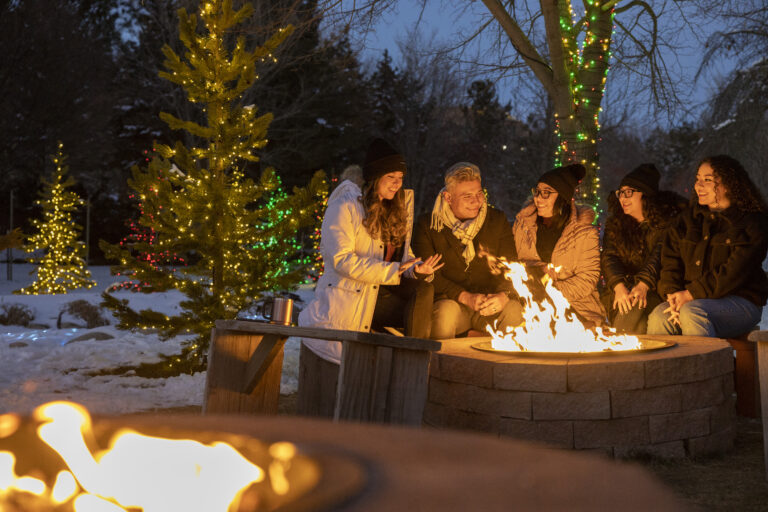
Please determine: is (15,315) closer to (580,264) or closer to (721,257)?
(580,264)

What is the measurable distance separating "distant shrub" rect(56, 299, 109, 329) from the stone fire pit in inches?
343

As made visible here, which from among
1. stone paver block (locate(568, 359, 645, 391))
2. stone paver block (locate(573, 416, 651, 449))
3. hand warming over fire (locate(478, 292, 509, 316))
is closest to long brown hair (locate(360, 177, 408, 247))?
hand warming over fire (locate(478, 292, 509, 316))

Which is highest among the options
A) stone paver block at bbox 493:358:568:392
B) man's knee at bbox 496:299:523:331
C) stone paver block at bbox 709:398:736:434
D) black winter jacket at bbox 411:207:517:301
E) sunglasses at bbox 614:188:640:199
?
sunglasses at bbox 614:188:640:199

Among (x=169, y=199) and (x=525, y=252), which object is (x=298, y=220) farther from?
(x=525, y=252)

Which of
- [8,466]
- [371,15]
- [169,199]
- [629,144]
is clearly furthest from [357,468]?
[629,144]

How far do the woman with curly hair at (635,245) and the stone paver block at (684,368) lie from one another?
4.83 feet

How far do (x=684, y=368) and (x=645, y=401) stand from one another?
332 millimetres

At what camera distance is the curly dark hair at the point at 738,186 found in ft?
19.2

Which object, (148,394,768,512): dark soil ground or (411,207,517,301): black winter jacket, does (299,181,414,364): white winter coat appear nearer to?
(411,207,517,301): black winter jacket

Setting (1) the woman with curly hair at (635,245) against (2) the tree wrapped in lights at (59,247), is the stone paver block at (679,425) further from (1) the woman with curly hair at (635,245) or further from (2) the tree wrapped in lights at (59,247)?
(2) the tree wrapped in lights at (59,247)

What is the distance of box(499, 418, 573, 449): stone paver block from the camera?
4.44 meters

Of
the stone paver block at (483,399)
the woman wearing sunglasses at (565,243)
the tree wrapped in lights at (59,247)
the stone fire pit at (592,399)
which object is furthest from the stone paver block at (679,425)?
the tree wrapped in lights at (59,247)

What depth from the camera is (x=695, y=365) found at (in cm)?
469

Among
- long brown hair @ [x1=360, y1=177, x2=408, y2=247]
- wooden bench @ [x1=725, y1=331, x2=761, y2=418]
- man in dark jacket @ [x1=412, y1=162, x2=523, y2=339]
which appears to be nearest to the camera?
long brown hair @ [x1=360, y1=177, x2=408, y2=247]
